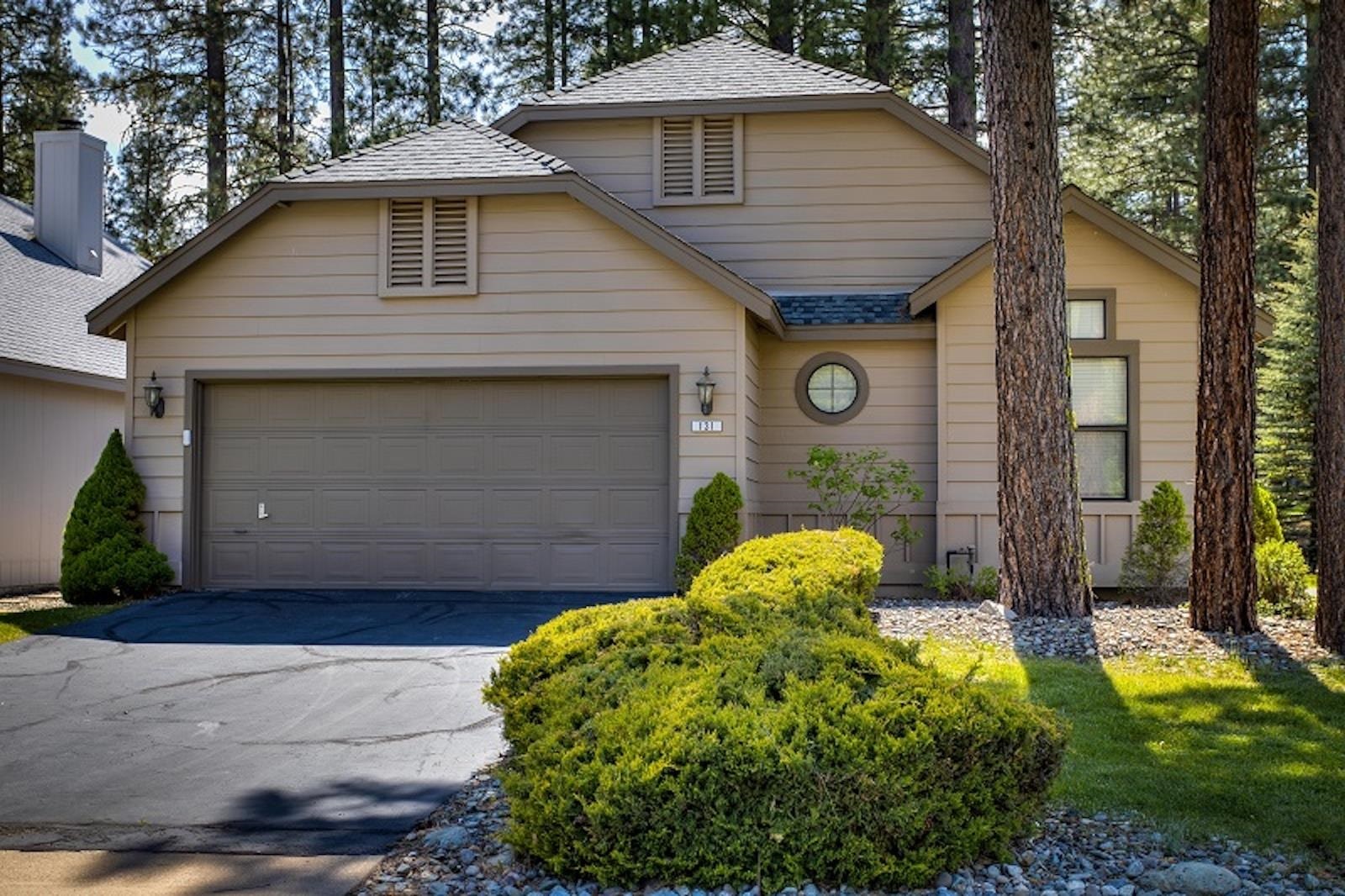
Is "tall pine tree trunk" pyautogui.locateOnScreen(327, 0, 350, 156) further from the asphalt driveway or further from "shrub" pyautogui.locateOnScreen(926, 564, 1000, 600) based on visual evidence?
"shrub" pyautogui.locateOnScreen(926, 564, 1000, 600)

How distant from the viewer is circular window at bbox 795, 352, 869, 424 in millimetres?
13211

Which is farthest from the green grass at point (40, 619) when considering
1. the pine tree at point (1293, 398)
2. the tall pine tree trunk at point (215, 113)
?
the pine tree at point (1293, 398)

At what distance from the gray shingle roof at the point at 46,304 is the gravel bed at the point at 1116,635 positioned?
1000 centimetres

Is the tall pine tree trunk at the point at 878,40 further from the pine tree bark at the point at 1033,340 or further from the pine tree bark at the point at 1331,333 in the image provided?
the pine tree bark at the point at 1331,333

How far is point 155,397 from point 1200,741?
33.7ft

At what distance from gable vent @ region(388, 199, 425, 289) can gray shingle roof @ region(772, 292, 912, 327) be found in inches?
152

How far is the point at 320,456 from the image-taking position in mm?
12438

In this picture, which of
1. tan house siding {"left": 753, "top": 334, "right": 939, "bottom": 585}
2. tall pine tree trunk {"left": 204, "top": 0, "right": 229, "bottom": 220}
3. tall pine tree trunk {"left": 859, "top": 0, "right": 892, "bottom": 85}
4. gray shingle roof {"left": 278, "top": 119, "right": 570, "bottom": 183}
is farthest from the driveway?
tall pine tree trunk {"left": 204, "top": 0, "right": 229, "bottom": 220}

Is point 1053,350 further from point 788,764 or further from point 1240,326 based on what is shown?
point 788,764

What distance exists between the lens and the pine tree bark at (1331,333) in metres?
8.15

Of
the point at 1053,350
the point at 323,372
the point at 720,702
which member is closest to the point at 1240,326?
the point at 1053,350

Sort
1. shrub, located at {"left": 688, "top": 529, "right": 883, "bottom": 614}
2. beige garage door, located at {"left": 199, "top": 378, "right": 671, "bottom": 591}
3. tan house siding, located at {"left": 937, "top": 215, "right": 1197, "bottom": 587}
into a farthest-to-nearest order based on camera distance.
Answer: tan house siding, located at {"left": 937, "top": 215, "right": 1197, "bottom": 587} < beige garage door, located at {"left": 199, "top": 378, "right": 671, "bottom": 591} < shrub, located at {"left": 688, "top": 529, "right": 883, "bottom": 614}

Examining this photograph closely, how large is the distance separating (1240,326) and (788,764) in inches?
256

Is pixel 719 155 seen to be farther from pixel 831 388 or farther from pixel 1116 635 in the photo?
pixel 1116 635
